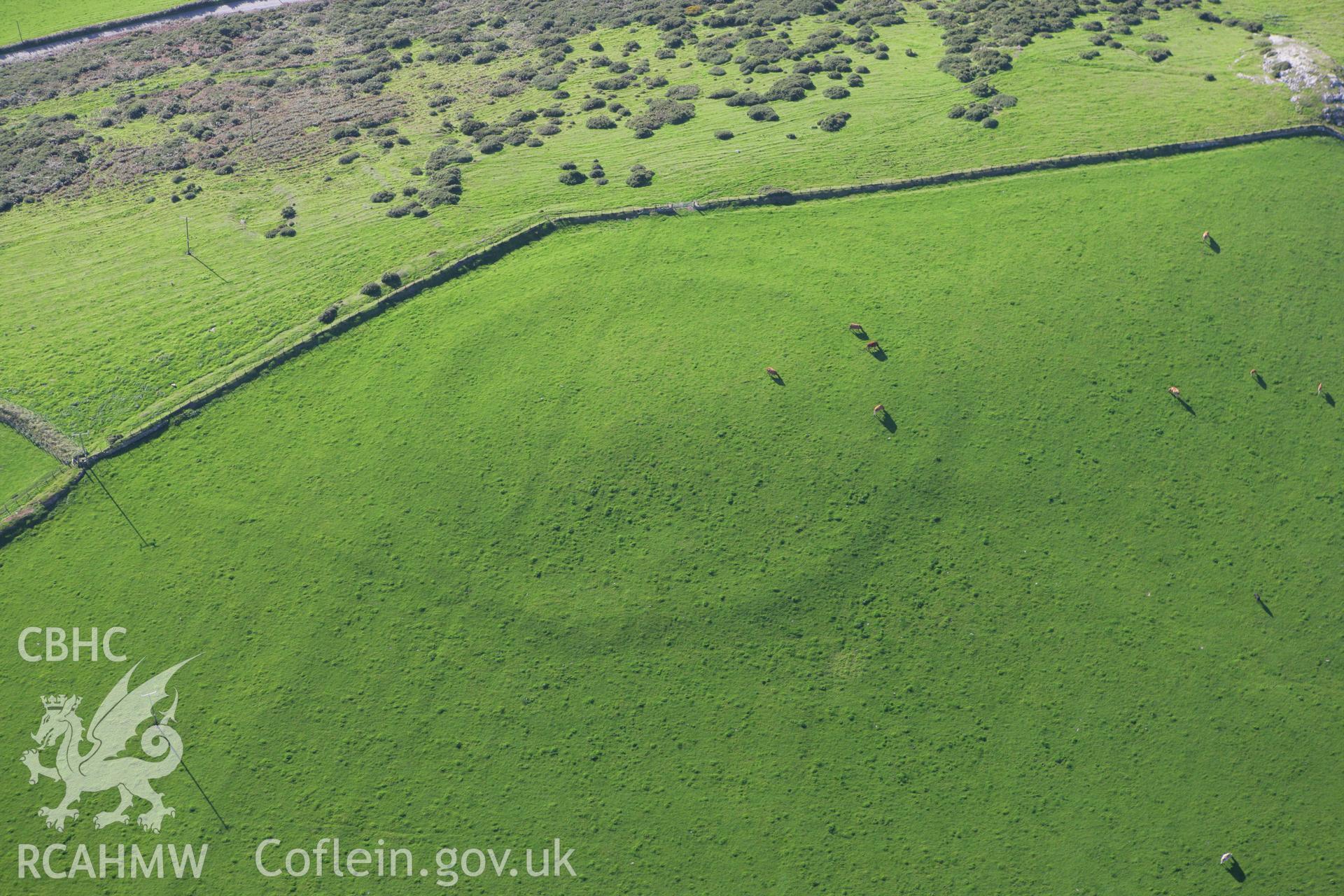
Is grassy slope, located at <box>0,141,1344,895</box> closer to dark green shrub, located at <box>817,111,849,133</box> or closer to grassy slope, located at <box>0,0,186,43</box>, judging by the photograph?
dark green shrub, located at <box>817,111,849,133</box>

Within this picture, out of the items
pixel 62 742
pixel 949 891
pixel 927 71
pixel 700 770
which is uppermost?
pixel 927 71

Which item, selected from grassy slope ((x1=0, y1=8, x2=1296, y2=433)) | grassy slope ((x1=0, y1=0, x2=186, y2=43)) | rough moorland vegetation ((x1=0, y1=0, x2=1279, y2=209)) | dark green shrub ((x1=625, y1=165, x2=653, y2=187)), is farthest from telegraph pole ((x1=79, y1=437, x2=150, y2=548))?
grassy slope ((x1=0, y1=0, x2=186, y2=43))

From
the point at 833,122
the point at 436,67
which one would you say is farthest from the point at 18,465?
the point at 833,122

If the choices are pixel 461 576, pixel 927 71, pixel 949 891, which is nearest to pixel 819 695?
pixel 949 891

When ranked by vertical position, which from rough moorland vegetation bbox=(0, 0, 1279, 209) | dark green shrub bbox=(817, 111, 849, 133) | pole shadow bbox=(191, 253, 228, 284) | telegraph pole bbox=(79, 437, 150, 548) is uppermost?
rough moorland vegetation bbox=(0, 0, 1279, 209)

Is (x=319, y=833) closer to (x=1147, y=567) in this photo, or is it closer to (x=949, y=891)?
(x=949, y=891)

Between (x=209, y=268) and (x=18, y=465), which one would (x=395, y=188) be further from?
(x=18, y=465)
